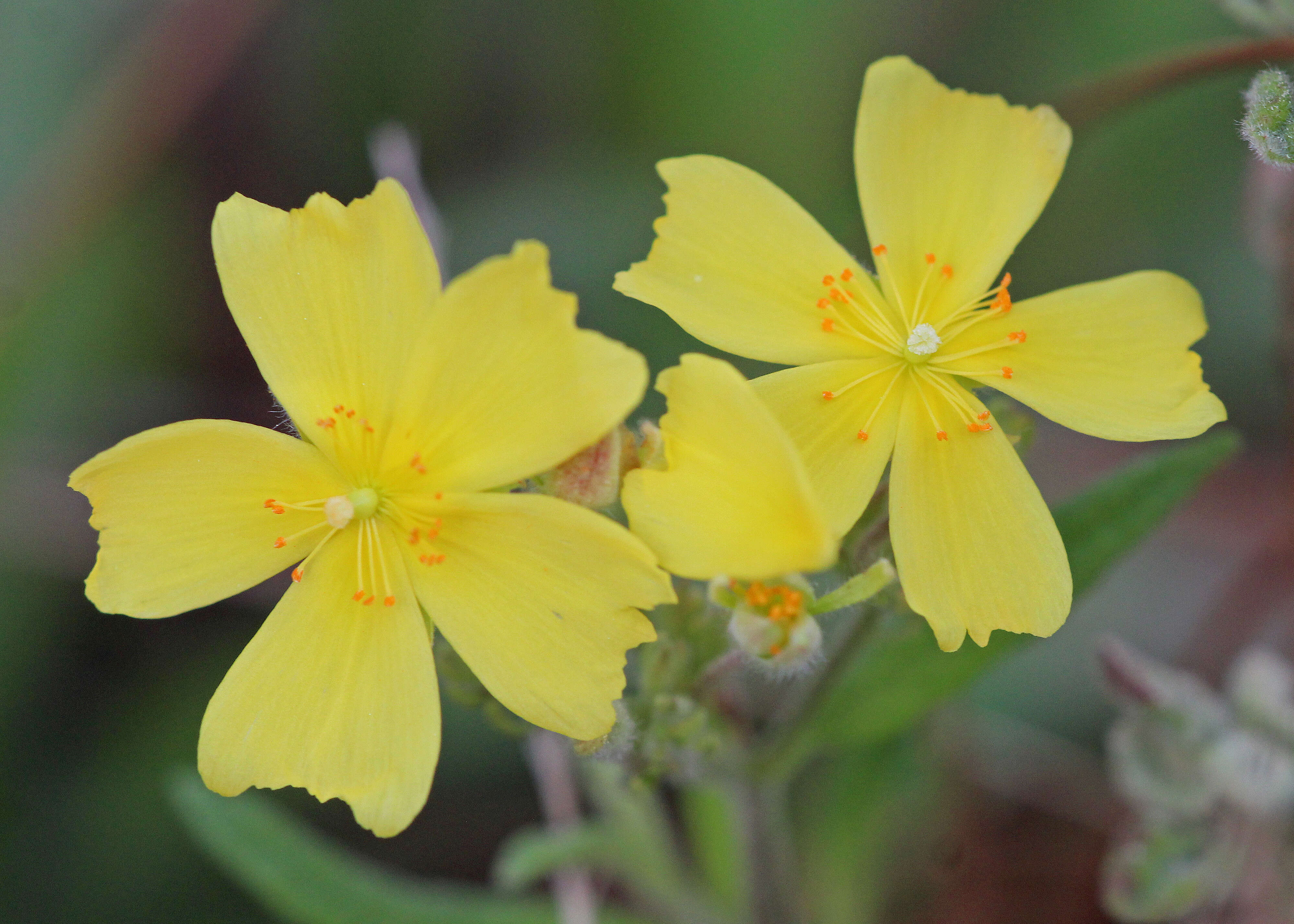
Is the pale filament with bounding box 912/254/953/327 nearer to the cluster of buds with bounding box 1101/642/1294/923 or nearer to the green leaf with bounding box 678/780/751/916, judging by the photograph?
the cluster of buds with bounding box 1101/642/1294/923

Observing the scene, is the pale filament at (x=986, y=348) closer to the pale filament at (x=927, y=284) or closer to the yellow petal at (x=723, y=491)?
the pale filament at (x=927, y=284)

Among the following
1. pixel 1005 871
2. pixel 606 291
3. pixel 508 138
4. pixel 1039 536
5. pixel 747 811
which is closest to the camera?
pixel 1039 536

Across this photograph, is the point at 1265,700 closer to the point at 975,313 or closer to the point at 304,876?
the point at 975,313

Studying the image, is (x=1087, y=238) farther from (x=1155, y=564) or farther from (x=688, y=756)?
(x=688, y=756)

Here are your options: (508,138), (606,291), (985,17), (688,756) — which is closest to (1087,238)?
(985,17)

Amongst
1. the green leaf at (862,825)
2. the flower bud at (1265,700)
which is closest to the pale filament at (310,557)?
the green leaf at (862,825)

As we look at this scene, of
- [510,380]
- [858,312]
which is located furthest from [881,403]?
[510,380]

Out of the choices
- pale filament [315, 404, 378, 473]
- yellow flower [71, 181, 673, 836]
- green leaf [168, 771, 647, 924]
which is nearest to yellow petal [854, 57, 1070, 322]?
yellow flower [71, 181, 673, 836]
